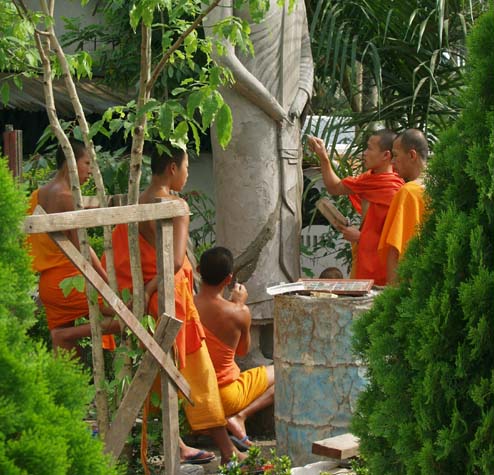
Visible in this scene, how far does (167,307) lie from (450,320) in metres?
1.97

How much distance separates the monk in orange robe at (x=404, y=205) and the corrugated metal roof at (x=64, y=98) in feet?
16.7

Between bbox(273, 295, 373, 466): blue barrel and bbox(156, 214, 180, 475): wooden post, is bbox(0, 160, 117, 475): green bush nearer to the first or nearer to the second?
bbox(156, 214, 180, 475): wooden post

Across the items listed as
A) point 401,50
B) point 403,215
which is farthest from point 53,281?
point 401,50

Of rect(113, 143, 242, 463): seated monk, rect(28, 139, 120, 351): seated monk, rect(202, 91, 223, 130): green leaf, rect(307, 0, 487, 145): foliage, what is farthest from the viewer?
rect(307, 0, 487, 145): foliage

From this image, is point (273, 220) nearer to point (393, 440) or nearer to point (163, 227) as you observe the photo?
point (163, 227)

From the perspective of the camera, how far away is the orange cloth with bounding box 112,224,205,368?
5.03 meters

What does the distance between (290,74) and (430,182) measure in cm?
349

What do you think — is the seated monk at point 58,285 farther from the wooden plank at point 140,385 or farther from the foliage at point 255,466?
the foliage at point 255,466

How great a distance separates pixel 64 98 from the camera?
10.8 metres

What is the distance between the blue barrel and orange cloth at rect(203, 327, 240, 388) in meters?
0.57

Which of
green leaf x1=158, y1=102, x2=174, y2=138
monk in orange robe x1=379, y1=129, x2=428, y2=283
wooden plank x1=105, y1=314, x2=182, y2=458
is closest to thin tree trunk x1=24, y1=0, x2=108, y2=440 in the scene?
wooden plank x1=105, y1=314, x2=182, y2=458

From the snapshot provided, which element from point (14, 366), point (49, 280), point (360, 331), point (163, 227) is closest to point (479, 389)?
point (360, 331)

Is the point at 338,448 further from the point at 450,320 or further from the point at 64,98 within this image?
the point at 64,98

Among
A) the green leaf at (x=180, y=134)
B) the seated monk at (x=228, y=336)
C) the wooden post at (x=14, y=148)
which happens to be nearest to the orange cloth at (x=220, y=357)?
the seated monk at (x=228, y=336)
